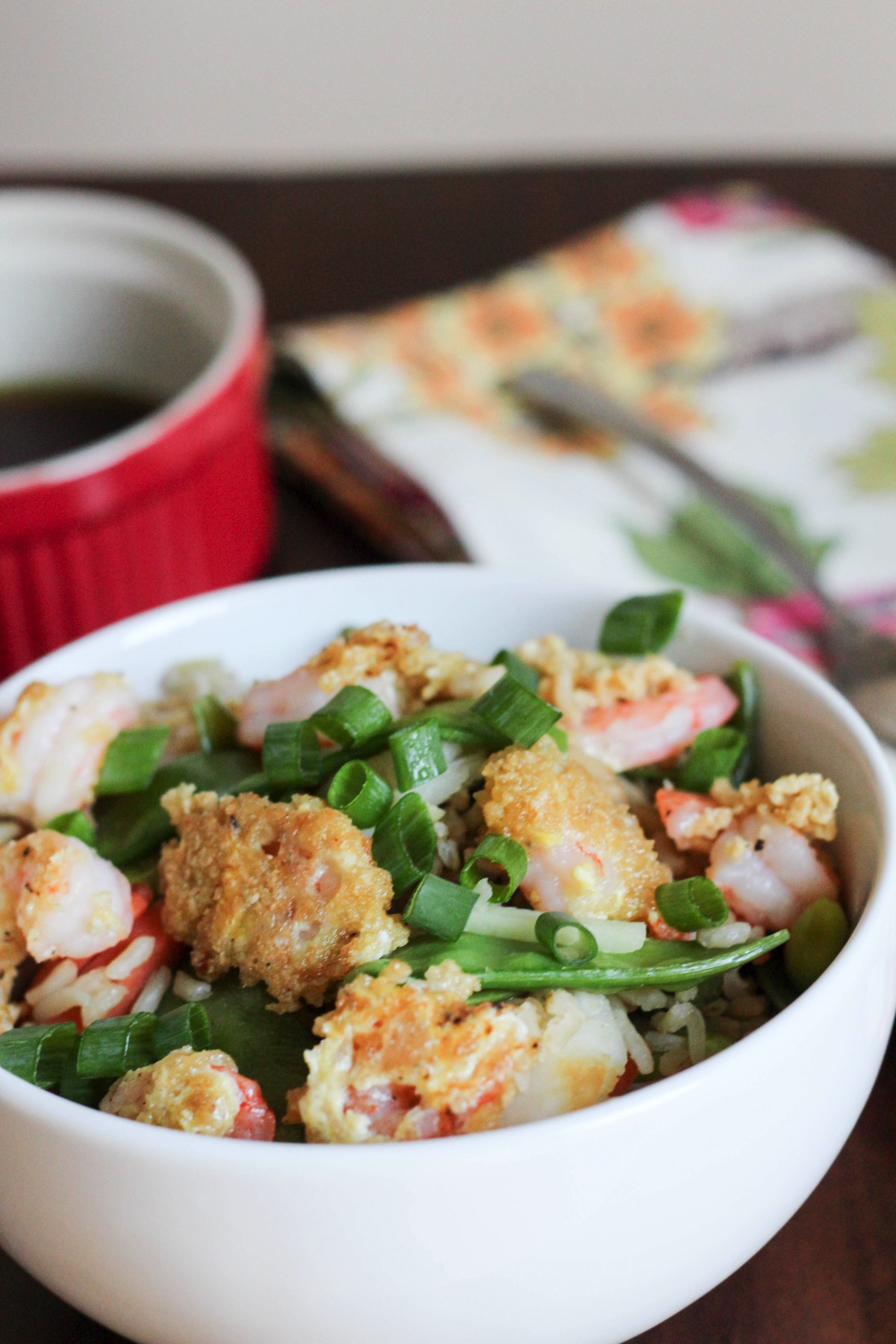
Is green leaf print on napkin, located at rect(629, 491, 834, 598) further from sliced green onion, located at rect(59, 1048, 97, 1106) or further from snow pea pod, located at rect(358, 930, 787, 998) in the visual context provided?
sliced green onion, located at rect(59, 1048, 97, 1106)

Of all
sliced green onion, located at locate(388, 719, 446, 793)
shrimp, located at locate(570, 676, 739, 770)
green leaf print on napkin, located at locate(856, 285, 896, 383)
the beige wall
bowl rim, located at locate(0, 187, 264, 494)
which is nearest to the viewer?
sliced green onion, located at locate(388, 719, 446, 793)

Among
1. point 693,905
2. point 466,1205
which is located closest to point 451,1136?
point 466,1205

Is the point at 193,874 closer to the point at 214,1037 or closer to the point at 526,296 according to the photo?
the point at 214,1037

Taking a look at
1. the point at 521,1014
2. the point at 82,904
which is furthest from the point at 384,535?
the point at 521,1014

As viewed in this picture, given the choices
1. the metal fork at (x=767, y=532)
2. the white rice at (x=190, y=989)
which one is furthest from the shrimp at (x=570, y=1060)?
the metal fork at (x=767, y=532)

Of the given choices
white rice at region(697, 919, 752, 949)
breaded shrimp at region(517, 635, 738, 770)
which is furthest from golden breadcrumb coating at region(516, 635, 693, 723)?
white rice at region(697, 919, 752, 949)

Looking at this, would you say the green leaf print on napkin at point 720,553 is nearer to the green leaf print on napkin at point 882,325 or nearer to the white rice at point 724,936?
the green leaf print on napkin at point 882,325

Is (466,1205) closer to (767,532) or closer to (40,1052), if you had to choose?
(40,1052)
